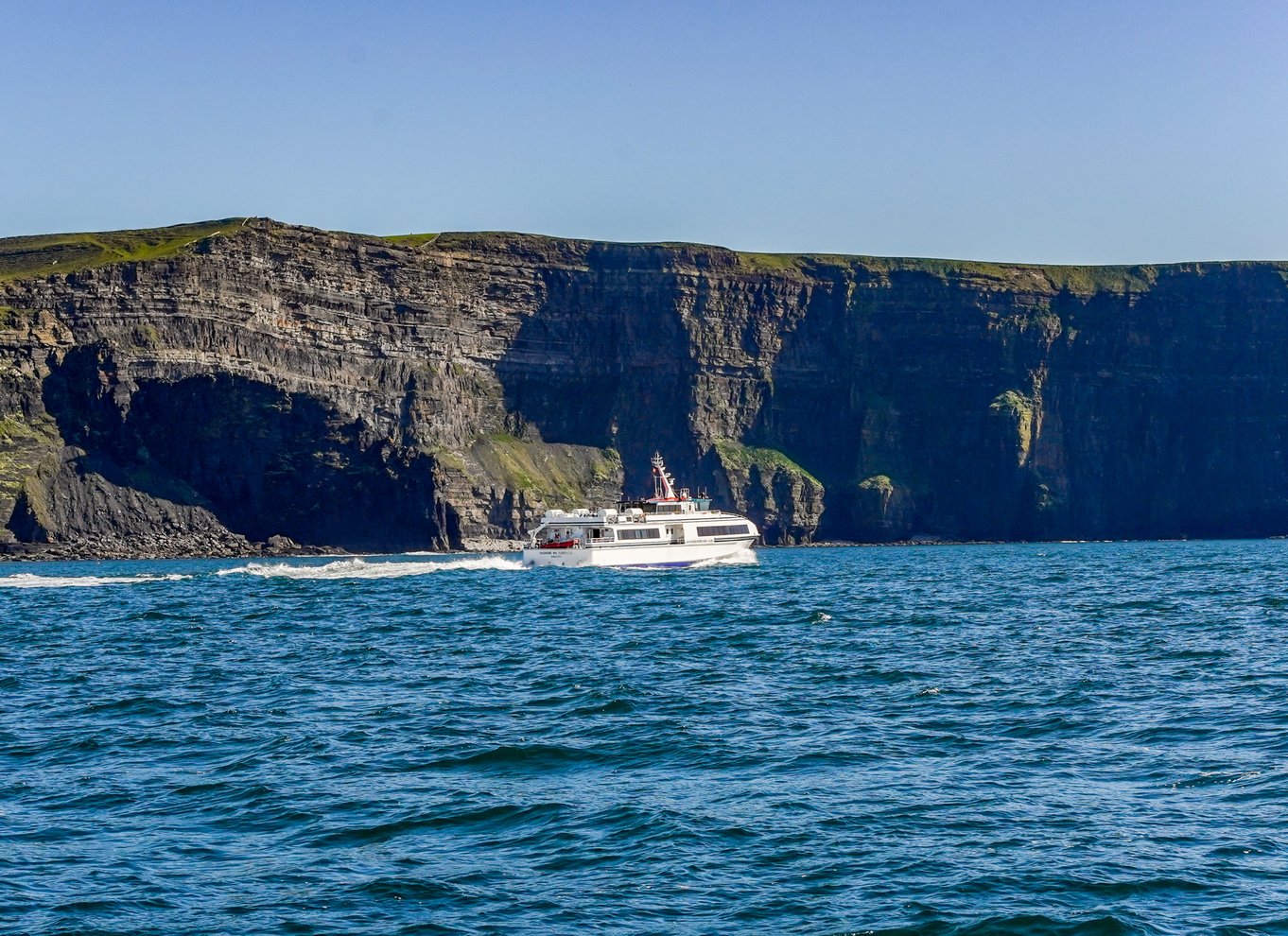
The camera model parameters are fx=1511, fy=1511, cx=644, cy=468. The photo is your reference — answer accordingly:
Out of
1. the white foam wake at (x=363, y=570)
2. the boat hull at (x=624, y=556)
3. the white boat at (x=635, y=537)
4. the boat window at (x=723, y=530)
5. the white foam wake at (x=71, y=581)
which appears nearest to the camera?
the white foam wake at (x=71, y=581)

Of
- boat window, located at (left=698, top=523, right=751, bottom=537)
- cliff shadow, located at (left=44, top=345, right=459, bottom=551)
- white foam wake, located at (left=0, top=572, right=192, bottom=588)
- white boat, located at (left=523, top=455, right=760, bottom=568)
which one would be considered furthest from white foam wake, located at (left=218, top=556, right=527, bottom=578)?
cliff shadow, located at (left=44, top=345, right=459, bottom=551)

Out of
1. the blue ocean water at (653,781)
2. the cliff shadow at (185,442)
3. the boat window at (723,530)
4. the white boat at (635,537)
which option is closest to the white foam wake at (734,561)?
the white boat at (635,537)

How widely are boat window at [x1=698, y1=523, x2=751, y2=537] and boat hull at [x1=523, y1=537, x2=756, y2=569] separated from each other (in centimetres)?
164

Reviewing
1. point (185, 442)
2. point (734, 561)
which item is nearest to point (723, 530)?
point (734, 561)

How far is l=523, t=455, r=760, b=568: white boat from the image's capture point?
12006cm

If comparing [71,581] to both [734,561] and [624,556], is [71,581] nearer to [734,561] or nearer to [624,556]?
[624,556]

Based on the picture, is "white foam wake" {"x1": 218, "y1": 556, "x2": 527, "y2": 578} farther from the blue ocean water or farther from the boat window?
the blue ocean water

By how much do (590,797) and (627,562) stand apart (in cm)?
9267

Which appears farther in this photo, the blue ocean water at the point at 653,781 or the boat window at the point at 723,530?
the boat window at the point at 723,530

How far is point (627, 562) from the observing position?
120000mm

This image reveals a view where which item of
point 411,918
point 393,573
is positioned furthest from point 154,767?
point 393,573

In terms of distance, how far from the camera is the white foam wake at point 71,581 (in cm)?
10100

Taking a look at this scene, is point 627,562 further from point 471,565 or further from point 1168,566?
point 1168,566

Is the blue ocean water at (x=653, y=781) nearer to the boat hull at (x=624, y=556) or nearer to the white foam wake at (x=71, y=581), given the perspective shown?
the white foam wake at (x=71, y=581)
